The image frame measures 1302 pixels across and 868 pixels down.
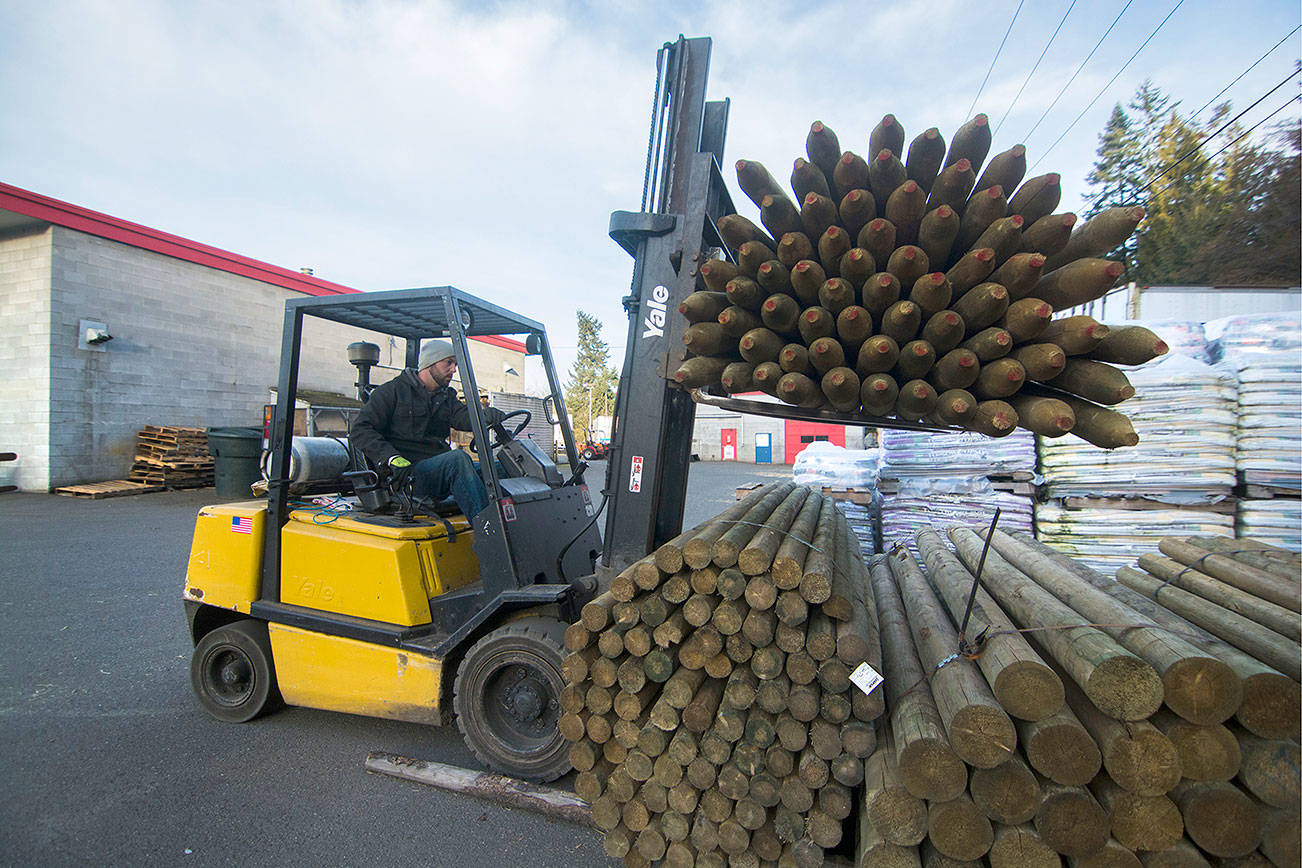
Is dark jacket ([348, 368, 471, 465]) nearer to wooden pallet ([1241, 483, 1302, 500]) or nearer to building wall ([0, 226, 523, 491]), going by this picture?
wooden pallet ([1241, 483, 1302, 500])

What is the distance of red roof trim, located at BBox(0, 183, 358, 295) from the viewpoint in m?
12.8

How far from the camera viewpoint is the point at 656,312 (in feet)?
11.2

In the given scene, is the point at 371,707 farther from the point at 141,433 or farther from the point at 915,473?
the point at 141,433

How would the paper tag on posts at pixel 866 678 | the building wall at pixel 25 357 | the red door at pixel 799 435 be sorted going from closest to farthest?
the paper tag on posts at pixel 866 678 < the building wall at pixel 25 357 < the red door at pixel 799 435

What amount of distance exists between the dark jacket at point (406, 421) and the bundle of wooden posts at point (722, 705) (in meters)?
1.80

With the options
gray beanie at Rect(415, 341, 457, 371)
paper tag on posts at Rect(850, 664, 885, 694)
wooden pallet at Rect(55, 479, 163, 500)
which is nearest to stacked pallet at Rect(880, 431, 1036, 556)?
paper tag on posts at Rect(850, 664, 885, 694)

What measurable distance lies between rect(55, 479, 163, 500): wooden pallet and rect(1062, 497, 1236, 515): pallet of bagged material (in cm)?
1664

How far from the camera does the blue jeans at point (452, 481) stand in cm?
396

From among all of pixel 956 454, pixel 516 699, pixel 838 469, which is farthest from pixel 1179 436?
pixel 516 699

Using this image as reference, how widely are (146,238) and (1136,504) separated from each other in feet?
61.1

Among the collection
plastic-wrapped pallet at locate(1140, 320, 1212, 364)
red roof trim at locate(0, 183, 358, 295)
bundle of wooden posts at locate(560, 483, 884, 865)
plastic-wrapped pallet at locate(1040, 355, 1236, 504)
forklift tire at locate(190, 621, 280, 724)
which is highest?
red roof trim at locate(0, 183, 358, 295)

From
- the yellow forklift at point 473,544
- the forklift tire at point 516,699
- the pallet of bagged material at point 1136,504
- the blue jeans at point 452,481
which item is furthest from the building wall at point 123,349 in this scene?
the pallet of bagged material at point 1136,504

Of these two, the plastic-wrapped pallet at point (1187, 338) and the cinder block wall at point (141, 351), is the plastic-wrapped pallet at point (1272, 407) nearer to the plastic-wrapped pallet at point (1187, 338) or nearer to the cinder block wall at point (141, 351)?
the plastic-wrapped pallet at point (1187, 338)

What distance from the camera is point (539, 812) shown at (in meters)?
3.35
